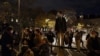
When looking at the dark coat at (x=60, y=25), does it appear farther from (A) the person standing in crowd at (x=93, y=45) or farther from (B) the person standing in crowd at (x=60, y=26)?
(A) the person standing in crowd at (x=93, y=45)

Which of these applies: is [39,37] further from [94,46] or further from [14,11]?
[14,11]

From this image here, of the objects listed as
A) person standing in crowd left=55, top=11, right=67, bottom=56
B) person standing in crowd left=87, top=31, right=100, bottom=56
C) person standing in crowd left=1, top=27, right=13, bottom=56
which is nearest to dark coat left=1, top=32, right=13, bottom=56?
person standing in crowd left=1, top=27, right=13, bottom=56

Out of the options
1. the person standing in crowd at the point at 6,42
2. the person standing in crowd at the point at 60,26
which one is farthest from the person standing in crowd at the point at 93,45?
the person standing in crowd at the point at 6,42

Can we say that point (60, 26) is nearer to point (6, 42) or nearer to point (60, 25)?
point (60, 25)

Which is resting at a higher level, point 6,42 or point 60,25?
point 60,25

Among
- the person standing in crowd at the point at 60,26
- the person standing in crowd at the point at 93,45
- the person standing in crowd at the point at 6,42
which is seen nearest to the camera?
the person standing in crowd at the point at 93,45

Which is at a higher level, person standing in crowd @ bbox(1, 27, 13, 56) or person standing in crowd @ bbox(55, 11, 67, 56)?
person standing in crowd @ bbox(55, 11, 67, 56)

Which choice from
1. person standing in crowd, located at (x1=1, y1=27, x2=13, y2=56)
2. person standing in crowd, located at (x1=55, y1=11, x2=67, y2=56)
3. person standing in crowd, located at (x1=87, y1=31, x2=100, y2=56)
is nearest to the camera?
person standing in crowd, located at (x1=87, y1=31, x2=100, y2=56)

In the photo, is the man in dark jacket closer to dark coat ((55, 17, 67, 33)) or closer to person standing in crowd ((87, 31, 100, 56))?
dark coat ((55, 17, 67, 33))

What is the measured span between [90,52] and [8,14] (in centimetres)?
3306

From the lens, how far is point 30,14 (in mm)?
46938

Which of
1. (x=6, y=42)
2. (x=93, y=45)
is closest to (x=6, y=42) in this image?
(x=6, y=42)

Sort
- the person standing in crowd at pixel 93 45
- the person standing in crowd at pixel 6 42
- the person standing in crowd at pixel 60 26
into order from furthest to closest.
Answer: the person standing in crowd at pixel 6 42 < the person standing in crowd at pixel 60 26 < the person standing in crowd at pixel 93 45

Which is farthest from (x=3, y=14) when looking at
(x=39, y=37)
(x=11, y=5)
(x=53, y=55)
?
(x=39, y=37)
